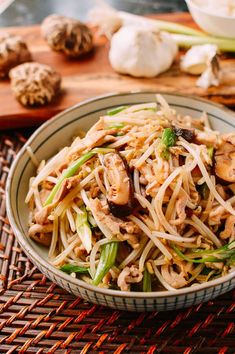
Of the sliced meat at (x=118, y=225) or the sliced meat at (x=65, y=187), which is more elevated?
the sliced meat at (x=65, y=187)

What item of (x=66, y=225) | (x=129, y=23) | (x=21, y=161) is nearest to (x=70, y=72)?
(x=129, y=23)

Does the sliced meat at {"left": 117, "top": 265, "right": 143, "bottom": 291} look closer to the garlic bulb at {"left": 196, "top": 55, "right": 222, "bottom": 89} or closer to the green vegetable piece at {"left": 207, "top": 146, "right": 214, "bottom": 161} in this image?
the green vegetable piece at {"left": 207, "top": 146, "right": 214, "bottom": 161}

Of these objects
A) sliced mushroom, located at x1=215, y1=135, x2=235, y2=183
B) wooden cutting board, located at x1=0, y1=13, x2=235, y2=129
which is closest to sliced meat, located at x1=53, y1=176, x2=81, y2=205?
sliced mushroom, located at x1=215, y1=135, x2=235, y2=183

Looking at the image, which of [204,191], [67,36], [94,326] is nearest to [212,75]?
[67,36]

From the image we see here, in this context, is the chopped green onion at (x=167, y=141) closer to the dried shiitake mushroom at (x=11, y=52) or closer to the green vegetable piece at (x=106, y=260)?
the green vegetable piece at (x=106, y=260)

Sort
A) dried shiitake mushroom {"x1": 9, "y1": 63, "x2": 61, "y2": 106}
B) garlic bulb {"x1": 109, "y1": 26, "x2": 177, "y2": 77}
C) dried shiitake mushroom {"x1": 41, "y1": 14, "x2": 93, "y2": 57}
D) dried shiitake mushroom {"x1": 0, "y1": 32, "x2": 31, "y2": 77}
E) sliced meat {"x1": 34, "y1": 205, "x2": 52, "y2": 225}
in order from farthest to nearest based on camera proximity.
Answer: dried shiitake mushroom {"x1": 41, "y1": 14, "x2": 93, "y2": 57} → dried shiitake mushroom {"x1": 0, "y1": 32, "x2": 31, "y2": 77} → garlic bulb {"x1": 109, "y1": 26, "x2": 177, "y2": 77} → dried shiitake mushroom {"x1": 9, "y1": 63, "x2": 61, "y2": 106} → sliced meat {"x1": 34, "y1": 205, "x2": 52, "y2": 225}

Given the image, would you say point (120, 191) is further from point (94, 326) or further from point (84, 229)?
point (94, 326)

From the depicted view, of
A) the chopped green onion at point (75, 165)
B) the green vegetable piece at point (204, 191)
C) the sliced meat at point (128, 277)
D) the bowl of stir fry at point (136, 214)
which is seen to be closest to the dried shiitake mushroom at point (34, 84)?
the bowl of stir fry at point (136, 214)
